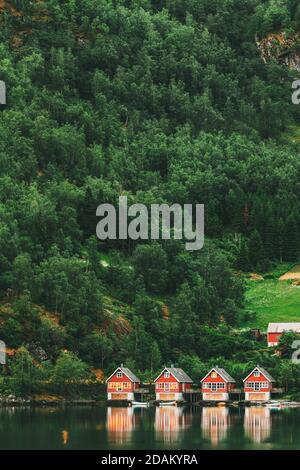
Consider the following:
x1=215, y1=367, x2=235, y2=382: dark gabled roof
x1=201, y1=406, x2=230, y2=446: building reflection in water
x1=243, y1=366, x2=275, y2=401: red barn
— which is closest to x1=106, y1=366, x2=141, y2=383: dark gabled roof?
x1=201, y1=406, x2=230, y2=446: building reflection in water

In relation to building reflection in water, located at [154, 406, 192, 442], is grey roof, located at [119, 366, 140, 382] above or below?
above

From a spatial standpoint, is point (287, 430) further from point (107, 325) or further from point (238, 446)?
point (107, 325)

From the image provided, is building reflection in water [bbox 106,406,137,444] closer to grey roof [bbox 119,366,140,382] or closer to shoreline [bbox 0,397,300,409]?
shoreline [bbox 0,397,300,409]

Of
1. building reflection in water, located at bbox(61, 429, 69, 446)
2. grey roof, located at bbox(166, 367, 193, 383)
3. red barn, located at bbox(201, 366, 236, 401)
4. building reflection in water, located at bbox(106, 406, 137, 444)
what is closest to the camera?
building reflection in water, located at bbox(61, 429, 69, 446)

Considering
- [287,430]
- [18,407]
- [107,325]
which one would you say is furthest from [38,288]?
[287,430]

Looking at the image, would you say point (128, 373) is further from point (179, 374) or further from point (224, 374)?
point (224, 374)

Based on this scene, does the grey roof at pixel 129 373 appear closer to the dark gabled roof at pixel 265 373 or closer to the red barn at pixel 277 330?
the dark gabled roof at pixel 265 373
